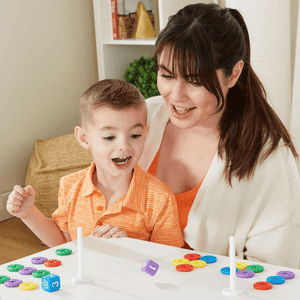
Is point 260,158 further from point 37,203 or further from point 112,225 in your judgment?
point 37,203

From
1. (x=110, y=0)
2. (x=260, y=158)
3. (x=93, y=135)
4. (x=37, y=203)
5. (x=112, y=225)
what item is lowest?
(x=37, y=203)

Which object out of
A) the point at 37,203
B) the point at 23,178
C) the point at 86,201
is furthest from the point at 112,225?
the point at 23,178

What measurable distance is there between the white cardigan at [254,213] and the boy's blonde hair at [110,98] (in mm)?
308

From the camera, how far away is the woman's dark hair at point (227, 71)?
1191 mm

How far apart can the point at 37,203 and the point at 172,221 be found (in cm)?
129

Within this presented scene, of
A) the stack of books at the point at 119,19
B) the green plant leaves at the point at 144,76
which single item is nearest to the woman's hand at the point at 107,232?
the green plant leaves at the point at 144,76

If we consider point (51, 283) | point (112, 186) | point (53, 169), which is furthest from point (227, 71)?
point (53, 169)

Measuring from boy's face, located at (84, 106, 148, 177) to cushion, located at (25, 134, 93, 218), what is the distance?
3.80 ft

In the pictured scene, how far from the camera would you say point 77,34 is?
287 cm

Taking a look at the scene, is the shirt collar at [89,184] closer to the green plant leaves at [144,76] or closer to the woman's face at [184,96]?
the woman's face at [184,96]

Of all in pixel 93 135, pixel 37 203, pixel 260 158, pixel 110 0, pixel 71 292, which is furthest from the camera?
pixel 110 0

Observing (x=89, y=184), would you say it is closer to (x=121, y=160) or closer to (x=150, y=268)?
(x=121, y=160)

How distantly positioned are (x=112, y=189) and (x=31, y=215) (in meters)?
0.22

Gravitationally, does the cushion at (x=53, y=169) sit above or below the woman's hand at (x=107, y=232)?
below
